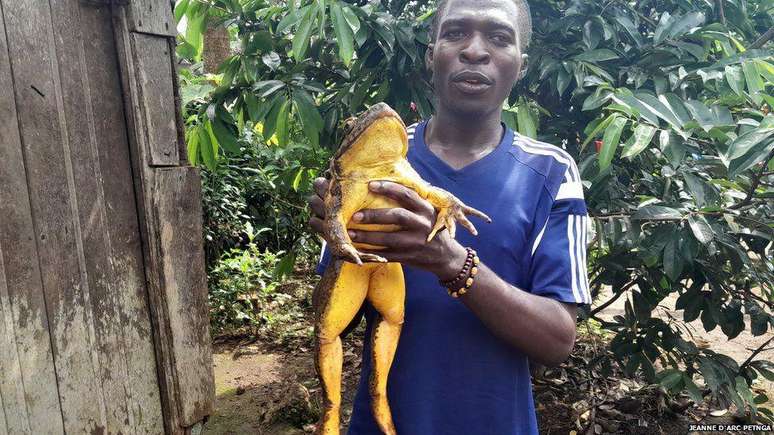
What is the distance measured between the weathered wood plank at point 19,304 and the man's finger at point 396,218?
1.59m

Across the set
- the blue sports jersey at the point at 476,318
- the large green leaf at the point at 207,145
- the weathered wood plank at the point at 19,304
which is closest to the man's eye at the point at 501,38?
the blue sports jersey at the point at 476,318

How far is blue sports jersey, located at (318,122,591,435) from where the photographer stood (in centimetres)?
153

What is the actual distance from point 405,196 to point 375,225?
0.10 m

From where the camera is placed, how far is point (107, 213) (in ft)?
8.07

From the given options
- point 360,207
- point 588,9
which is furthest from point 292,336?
point 360,207

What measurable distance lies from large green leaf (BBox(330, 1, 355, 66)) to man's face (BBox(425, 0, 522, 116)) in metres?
0.77

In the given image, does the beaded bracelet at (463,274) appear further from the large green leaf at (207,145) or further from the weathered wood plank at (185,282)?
the large green leaf at (207,145)

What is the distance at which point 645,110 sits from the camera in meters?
2.05

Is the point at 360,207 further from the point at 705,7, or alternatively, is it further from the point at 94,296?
the point at 705,7

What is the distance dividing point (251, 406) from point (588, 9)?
3.57 m

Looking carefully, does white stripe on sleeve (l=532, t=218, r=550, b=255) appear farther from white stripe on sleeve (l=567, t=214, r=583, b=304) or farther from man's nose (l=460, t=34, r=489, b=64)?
man's nose (l=460, t=34, r=489, b=64)

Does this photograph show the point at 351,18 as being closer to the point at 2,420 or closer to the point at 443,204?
the point at 443,204

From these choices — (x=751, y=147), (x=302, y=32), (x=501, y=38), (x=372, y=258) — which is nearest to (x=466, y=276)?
(x=372, y=258)

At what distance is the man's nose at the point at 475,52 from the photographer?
1.57 meters
